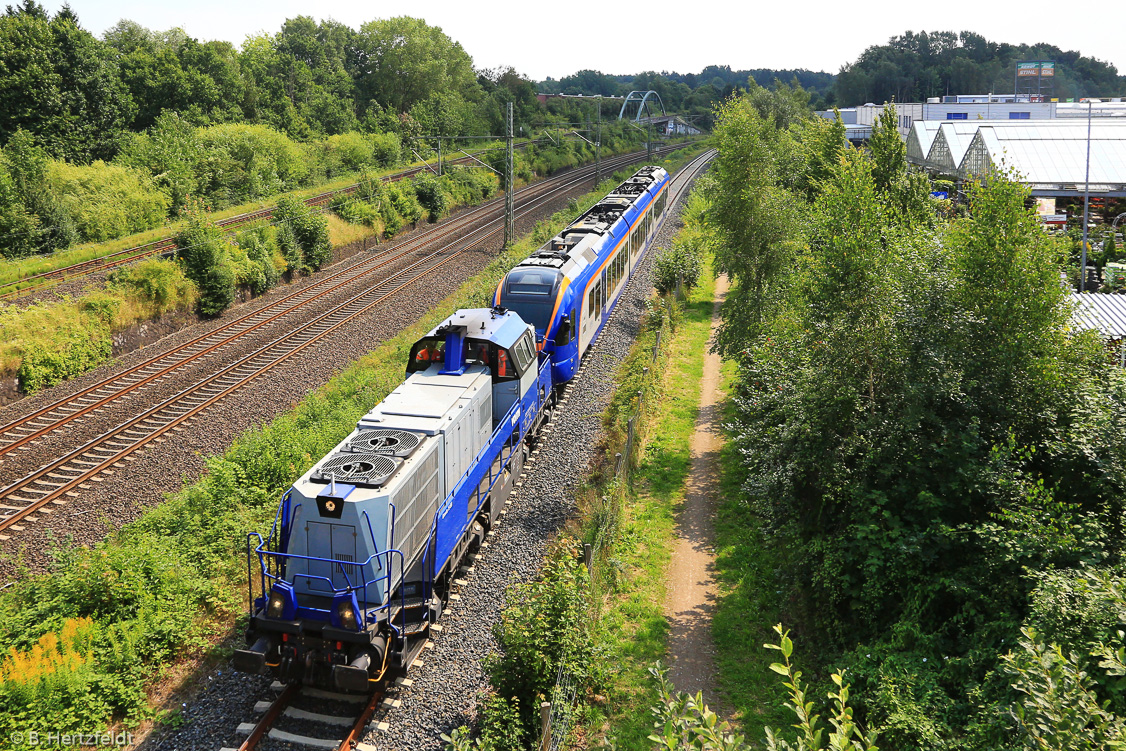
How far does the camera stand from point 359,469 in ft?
38.4

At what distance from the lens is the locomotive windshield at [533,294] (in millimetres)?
21547

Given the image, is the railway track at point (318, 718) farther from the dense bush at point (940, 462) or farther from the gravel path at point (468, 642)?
the dense bush at point (940, 462)

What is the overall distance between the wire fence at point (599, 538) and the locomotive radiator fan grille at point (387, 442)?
435 centimetres

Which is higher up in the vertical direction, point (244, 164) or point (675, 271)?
point (244, 164)

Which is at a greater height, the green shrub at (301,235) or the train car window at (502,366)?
the green shrub at (301,235)

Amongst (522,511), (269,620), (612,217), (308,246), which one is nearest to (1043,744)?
(269,620)

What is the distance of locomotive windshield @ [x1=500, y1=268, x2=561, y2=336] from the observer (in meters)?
21.5

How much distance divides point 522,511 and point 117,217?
1325 inches

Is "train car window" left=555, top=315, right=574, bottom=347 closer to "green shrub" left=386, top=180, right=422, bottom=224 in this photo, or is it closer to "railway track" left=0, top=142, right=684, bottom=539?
"railway track" left=0, top=142, right=684, bottom=539

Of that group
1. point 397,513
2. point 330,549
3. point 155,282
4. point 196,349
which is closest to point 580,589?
point 397,513

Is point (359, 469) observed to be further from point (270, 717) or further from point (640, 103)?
point (640, 103)

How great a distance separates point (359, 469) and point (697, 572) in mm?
8171

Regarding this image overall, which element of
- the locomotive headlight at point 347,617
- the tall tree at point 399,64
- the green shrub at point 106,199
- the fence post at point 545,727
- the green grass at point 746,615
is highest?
the tall tree at point 399,64

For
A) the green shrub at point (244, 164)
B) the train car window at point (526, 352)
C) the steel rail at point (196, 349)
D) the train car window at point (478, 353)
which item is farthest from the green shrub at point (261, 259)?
the train car window at point (478, 353)
